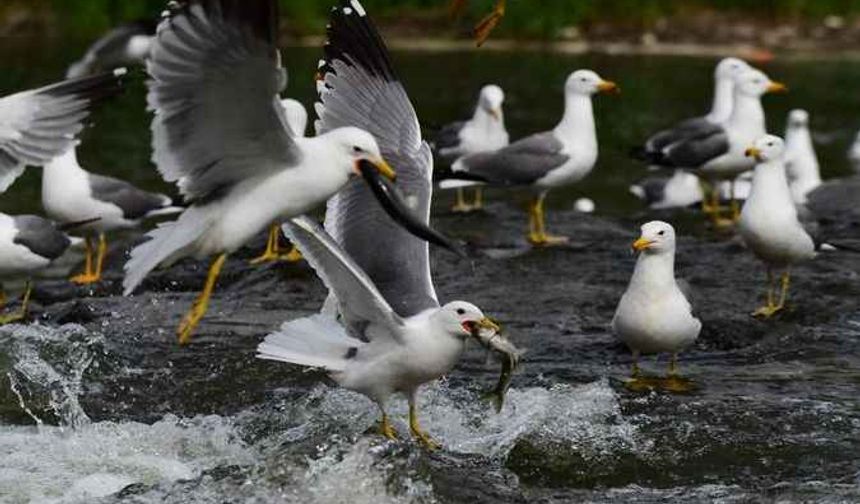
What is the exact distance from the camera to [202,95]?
5.99m

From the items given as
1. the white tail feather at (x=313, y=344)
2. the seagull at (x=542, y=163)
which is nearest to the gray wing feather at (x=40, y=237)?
the seagull at (x=542, y=163)

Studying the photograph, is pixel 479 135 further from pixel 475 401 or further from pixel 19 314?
pixel 475 401

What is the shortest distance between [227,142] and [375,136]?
4.46 feet

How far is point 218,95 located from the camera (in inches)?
234

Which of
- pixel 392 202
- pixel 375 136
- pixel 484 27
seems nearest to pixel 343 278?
pixel 392 202

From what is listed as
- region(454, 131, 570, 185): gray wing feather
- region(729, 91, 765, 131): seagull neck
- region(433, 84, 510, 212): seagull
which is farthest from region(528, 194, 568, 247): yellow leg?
region(729, 91, 765, 131): seagull neck

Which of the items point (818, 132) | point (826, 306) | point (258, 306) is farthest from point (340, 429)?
point (818, 132)

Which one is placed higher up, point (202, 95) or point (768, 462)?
point (202, 95)

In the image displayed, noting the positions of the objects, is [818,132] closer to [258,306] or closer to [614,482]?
[258,306]

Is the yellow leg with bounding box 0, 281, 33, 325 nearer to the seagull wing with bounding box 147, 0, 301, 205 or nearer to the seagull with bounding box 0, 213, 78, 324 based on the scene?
the seagull with bounding box 0, 213, 78, 324

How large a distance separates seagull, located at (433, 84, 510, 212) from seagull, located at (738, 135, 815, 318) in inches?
138

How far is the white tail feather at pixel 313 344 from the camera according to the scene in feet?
21.3

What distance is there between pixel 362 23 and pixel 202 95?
1.50 metres

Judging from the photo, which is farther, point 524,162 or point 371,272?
point 524,162
